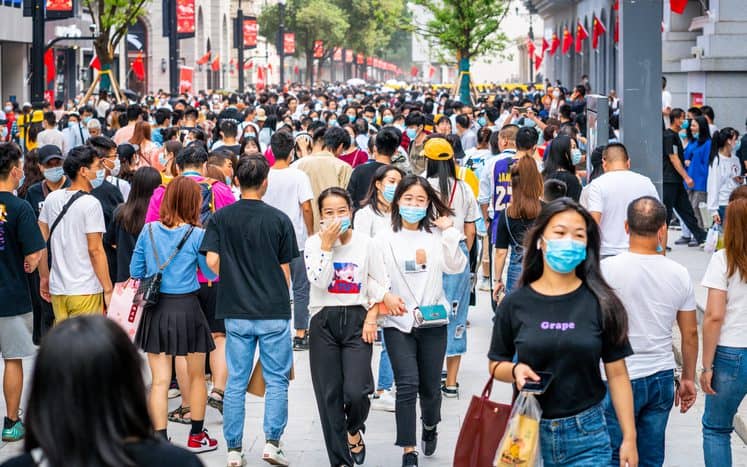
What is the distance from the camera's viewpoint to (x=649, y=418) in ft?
18.7

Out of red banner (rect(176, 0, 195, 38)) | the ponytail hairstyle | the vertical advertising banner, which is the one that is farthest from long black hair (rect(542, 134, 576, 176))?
red banner (rect(176, 0, 195, 38))

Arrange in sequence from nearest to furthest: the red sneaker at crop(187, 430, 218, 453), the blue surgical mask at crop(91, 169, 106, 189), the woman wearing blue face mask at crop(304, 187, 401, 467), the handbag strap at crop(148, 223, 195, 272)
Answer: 1. the woman wearing blue face mask at crop(304, 187, 401, 467)
2. the handbag strap at crop(148, 223, 195, 272)
3. the red sneaker at crop(187, 430, 218, 453)
4. the blue surgical mask at crop(91, 169, 106, 189)

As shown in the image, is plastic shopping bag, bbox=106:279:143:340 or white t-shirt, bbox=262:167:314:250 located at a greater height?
white t-shirt, bbox=262:167:314:250

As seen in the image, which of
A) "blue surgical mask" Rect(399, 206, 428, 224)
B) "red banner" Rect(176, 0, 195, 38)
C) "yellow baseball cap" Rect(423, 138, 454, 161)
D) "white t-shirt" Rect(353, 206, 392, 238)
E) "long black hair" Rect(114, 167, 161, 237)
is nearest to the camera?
"blue surgical mask" Rect(399, 206, 428, 224)

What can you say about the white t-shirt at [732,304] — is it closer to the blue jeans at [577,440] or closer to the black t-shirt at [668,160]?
the blue jeans at [577,440]

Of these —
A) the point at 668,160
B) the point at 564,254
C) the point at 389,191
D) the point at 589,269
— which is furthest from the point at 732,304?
the point at 668,160

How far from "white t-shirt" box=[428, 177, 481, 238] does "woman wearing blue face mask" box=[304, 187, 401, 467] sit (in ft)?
7.24

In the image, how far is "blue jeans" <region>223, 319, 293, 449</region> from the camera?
728 cm

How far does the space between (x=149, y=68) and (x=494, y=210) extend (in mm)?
64686

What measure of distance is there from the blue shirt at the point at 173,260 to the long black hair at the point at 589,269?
3.08m

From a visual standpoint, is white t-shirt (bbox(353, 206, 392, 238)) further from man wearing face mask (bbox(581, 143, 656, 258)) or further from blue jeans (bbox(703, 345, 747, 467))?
blue jeans (bbox(703, 345, 747, 467))

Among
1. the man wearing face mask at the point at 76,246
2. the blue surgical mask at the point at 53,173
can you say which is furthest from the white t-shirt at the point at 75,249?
the blue surgical mask at the point at 53,173

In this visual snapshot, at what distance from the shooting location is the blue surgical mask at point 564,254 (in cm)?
487

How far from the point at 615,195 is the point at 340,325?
2831mm
